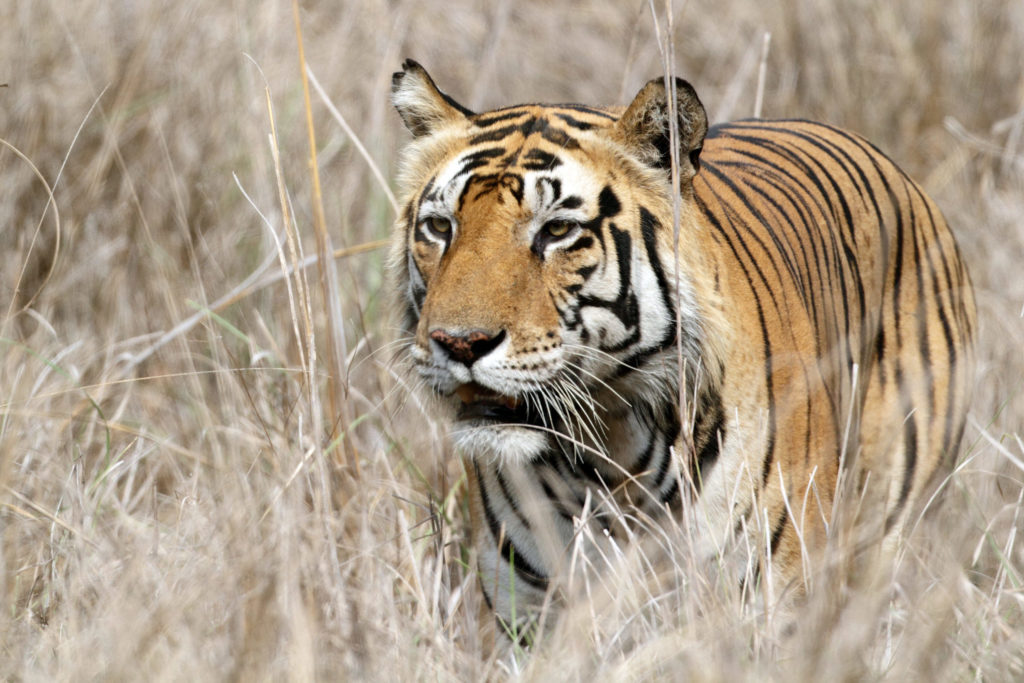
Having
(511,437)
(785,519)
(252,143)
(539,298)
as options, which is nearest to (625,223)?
(539,298)

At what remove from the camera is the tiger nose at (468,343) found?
2219mm

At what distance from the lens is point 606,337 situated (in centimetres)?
241

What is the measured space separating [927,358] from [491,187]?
148 cm

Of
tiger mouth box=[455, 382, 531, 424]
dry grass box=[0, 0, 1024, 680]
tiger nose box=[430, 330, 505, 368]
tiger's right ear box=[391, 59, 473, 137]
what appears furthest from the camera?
tiger's right ear box=[391, 59, 473, 137]

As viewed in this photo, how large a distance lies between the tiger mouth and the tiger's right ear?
70 centimetres

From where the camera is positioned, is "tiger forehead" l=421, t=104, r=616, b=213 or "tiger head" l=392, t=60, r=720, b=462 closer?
"tiger head" l=392, t=60, r=720, b=462

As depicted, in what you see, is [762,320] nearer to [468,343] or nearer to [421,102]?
[468,343]

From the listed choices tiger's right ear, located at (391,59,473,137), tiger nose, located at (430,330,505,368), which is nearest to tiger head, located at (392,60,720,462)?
tiger nose, located at (430,330,505,368)

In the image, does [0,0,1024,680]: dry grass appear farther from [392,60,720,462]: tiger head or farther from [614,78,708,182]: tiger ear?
[614,78,708,182]: tiger ear

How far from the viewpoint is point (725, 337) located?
2488 millimetres

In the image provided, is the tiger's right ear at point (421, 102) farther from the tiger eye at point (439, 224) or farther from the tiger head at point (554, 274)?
the tiger eye at point (439, 224)

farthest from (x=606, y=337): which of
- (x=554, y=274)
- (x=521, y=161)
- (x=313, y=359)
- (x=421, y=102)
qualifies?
(x=421, y=102)

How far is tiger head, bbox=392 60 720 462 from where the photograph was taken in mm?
2275

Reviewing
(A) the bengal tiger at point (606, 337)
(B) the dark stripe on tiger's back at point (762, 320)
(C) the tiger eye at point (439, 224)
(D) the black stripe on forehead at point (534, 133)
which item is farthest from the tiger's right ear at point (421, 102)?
(B) the dark stripe on tiger's back at point (762, 320)
